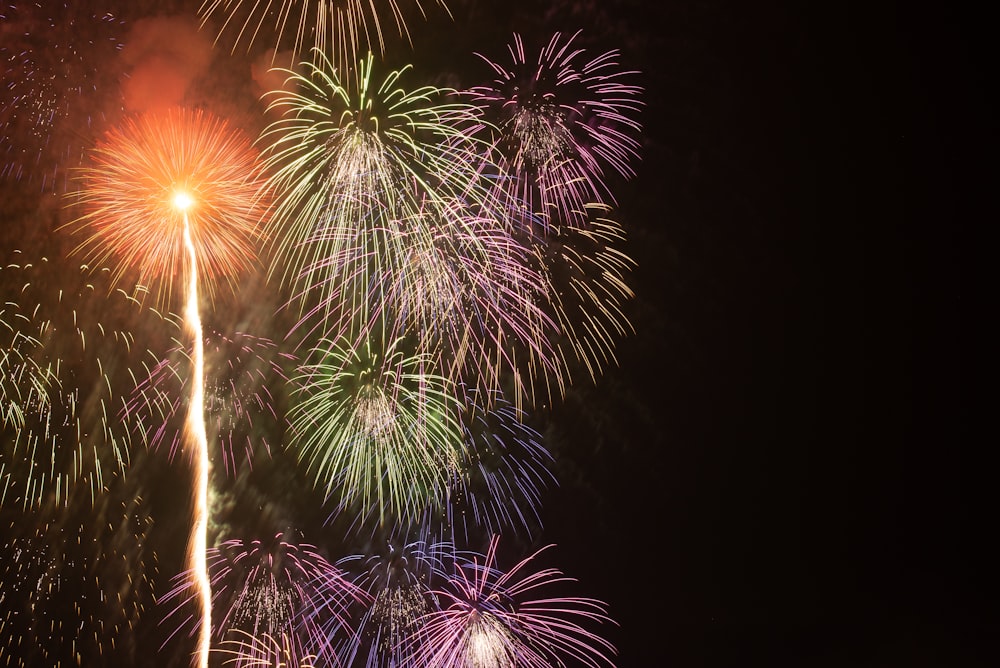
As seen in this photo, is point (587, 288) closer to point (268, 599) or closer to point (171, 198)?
point (171, 198)

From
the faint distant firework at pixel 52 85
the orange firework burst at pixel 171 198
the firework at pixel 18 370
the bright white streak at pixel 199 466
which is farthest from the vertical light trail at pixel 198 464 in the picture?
the faint distant firework at pixel 52 85

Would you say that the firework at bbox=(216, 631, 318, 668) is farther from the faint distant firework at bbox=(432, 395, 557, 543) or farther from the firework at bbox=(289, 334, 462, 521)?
the faint distant firework at bbox=(432, 395, 557, 543)

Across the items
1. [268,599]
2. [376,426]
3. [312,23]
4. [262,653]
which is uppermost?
[312,23]

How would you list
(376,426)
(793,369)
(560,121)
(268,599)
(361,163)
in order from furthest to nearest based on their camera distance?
(793,369) → (268,599) → (376,426) → (560,121) → (361,163)

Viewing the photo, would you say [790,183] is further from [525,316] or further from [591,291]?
[525,316]

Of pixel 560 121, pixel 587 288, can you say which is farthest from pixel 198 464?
pixel 560 121

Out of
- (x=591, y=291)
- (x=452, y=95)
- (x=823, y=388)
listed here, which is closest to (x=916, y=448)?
(x=823, y=388)
